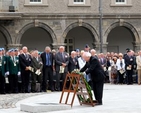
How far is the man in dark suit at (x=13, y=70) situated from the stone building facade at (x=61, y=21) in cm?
1129

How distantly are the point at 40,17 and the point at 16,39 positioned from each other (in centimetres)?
213

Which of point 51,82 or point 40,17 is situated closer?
point 51,82

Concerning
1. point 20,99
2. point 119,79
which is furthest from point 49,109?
point 119,79

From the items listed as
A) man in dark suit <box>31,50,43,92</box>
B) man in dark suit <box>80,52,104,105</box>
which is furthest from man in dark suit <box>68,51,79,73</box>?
man in dark suit <box>80,52,104,105</box>

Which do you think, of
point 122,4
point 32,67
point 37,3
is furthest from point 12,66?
point 122,4

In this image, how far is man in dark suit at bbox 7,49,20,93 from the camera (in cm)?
2286

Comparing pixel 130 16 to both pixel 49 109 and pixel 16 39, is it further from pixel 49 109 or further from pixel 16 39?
pixel 49 109

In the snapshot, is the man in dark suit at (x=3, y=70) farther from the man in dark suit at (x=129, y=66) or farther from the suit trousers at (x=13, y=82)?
the man in dark suit at (x=129, y=66)

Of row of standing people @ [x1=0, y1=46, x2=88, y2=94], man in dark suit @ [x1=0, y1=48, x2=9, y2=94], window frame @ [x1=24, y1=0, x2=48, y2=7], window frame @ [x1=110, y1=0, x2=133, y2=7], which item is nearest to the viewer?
man in dark suit @ [x1=0, y1=48, x2=9, y2=94]

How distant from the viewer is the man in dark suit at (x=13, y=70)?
22.9 metres

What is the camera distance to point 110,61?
30156 mm

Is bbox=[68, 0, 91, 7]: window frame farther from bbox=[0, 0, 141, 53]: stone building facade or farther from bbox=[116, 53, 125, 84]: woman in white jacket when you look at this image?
bbox=[116, 53, 125, 84]: woman in white jacket

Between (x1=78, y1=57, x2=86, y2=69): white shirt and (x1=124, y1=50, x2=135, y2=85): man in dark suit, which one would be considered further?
(x1=124, y1=50, x2=135, y2=85): man in dark suit

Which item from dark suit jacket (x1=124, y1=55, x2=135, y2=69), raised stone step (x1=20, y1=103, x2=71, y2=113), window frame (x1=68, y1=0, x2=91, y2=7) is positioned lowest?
raised stone step (x1=20, y1=103, x2=71, y2=113)
